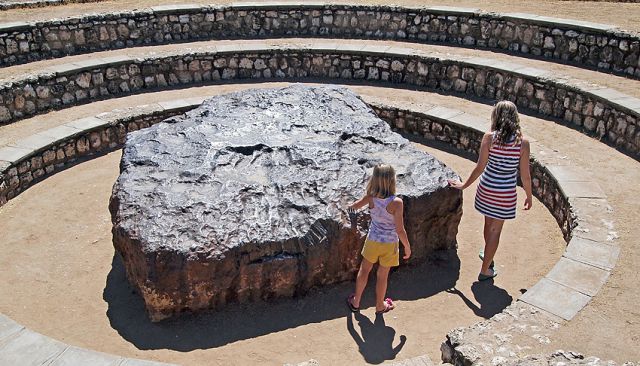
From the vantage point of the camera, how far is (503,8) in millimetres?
11711

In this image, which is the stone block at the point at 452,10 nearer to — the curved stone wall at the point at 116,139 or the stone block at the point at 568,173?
the curved stone wall at the point at 116,139

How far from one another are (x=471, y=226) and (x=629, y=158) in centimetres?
248

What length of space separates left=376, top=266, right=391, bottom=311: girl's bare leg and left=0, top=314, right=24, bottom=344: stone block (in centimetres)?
298

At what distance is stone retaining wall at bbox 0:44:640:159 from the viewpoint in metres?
8.53

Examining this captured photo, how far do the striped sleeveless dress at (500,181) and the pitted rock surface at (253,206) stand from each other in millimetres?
571

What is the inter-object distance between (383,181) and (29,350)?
3.02m

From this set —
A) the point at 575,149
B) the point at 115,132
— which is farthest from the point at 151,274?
the point at 575,149

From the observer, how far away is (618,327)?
450 centimetres

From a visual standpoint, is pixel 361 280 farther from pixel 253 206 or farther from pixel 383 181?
pixel 253 206

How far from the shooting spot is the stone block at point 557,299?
4.70m

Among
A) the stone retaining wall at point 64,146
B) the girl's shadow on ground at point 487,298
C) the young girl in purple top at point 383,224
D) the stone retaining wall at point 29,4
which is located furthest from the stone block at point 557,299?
the stone retaining wall at point 29,4

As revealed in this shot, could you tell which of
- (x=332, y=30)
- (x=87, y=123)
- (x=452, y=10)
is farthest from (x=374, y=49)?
(x=87, y=123)

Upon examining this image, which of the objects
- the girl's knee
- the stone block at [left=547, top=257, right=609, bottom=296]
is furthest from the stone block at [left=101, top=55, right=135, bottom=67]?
the stone block at [left=547, top=257, right=609, bottom=296]

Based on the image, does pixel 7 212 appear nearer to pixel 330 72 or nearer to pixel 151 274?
pixel 151 274
